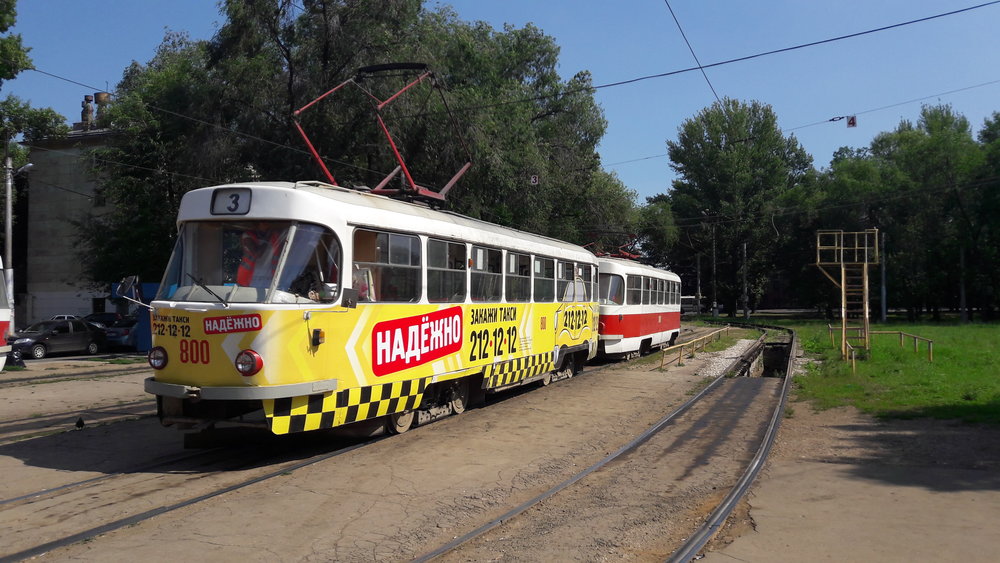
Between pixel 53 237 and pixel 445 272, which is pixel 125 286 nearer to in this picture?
pixel 445 272

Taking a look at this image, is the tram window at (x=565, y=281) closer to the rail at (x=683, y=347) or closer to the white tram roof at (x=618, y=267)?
the white tram roof at (x=618, y=267)

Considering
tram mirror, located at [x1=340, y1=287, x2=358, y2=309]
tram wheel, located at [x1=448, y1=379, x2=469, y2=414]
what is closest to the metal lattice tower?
tram wheel, located at [x1=448, y1=379, x2=469, y2=414]

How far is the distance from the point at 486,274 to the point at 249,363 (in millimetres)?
5128

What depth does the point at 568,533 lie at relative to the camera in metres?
6.24

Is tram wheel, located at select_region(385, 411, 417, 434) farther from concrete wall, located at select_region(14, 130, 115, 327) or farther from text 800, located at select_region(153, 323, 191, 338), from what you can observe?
concrete wall, located at select_region(14, 130, 115, 327)

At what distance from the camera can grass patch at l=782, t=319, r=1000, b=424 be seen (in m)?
12.8

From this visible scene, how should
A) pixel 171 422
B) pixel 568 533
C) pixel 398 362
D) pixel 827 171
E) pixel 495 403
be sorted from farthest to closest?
1. pixel 827 171
2. pixel 495 403
3. pixel 398 362
4. pixel 171 422
5. pixel 568 533

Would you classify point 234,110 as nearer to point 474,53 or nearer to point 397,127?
point 397,127

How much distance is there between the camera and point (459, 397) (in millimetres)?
12234

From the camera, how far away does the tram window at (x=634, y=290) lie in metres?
23.0

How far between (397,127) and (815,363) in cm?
1446

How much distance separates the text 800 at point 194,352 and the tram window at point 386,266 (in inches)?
70.4

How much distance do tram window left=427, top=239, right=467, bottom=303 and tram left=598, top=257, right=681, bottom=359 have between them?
10.8m

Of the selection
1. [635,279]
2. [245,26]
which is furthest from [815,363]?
[245,26]
